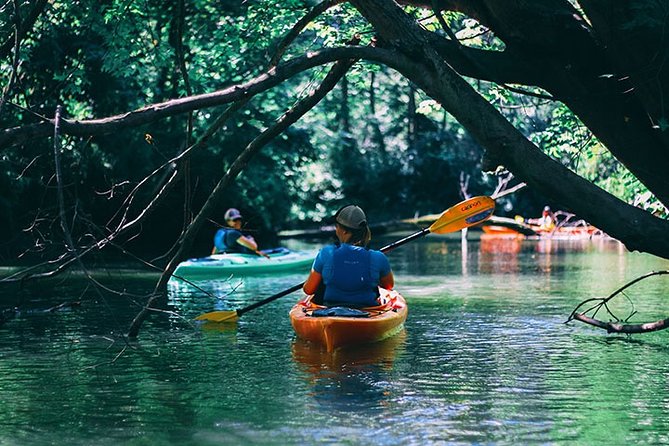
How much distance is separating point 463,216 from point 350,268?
2059mm

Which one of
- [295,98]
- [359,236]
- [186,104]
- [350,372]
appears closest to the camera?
[186,104]

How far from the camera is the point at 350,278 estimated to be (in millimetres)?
10000

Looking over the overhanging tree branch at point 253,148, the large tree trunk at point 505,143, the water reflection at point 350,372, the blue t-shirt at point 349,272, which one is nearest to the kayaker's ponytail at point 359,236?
the blue t-shirt at point 349,272

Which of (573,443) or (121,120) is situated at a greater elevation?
(121,120)

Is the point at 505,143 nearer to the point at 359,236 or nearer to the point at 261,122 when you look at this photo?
the point at 359,236

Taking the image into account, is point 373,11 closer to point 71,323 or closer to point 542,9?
point 542,9

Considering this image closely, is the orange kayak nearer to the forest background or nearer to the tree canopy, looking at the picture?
the tree canopy

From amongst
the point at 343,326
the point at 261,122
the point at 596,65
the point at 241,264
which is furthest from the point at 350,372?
the point at 241,264

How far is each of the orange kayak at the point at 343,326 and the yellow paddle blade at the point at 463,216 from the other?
1.29 metres

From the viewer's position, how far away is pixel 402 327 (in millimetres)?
11305

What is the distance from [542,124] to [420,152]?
6182mm

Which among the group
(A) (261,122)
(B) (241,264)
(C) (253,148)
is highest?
(A) (261,122)

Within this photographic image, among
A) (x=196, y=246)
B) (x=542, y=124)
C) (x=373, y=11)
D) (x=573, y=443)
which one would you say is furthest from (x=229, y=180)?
(x=542, y=124)

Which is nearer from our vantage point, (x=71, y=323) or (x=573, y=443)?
(x=573, y=443)
